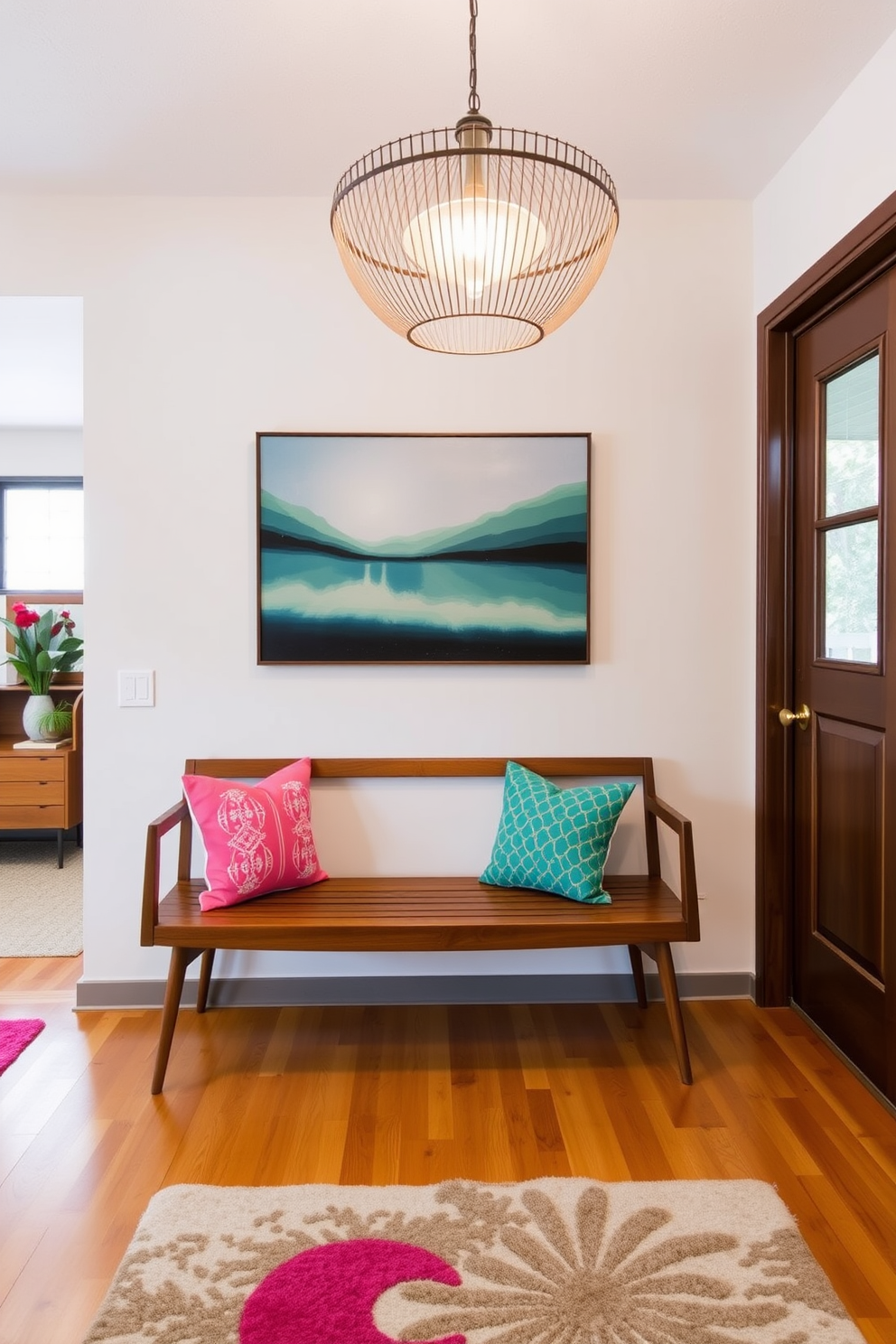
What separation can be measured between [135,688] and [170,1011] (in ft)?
3.29

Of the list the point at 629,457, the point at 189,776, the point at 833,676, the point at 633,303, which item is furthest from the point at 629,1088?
the point at 633,303

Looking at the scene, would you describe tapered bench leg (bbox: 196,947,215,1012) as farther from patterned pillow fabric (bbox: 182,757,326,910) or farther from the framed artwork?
the framed artwork

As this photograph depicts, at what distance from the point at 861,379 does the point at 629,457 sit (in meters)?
0.72

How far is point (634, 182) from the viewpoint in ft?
9.02

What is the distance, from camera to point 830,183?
2.36 meters

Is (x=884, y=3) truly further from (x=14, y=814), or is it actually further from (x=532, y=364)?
(x=14, y=814)

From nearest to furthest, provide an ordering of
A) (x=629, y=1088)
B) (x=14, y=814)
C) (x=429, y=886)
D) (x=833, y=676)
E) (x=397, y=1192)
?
(x=397, y=1192)
(x=629, y=1088)
(x=833, y=676)
(x=429, y=886)
(x=14, y=814)

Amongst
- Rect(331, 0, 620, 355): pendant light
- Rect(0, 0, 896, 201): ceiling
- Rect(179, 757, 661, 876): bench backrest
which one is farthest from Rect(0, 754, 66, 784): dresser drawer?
Rect(331, 0, 620, 355): pendant light

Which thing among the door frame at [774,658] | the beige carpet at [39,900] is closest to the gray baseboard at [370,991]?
the door frame at [774,658]

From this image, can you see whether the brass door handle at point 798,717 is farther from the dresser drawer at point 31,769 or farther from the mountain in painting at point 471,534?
the dresser drawer at point 31,769

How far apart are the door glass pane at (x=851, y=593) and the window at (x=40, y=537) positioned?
433 cm

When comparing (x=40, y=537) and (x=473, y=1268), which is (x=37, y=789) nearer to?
(x=40, y=537)

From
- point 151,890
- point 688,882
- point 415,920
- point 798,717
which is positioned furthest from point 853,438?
point 151,890

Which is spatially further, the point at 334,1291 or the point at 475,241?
the point at 334,1291
